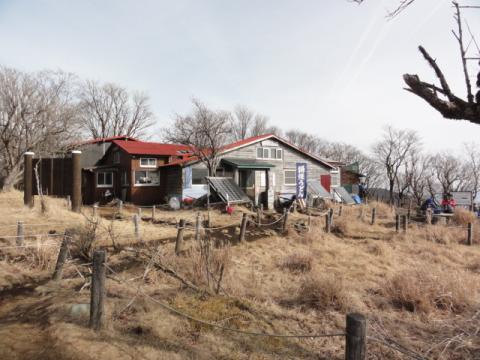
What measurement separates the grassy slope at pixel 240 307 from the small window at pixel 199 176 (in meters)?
11.7

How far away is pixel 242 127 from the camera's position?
52.7 m

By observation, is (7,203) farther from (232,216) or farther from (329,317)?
(329,317)

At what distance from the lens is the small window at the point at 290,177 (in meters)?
24.1

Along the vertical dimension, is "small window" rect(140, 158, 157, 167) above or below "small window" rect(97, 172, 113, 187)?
above

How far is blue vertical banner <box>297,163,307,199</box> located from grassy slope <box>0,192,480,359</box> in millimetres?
13623

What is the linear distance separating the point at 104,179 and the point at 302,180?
14969mm

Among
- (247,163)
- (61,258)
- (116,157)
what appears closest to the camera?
(61,258)

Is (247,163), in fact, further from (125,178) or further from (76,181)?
(76,181)

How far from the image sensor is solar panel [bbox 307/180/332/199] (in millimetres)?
23922

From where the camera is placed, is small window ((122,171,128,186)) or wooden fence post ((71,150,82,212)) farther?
small window ((122,171,128,186))

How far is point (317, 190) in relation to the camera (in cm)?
2423

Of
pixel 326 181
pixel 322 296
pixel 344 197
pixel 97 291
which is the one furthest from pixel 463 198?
pixel 97 291

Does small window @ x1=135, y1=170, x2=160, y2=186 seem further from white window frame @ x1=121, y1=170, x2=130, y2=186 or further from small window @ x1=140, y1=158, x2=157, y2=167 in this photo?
white window frame @ x1=121, y1=170, x2=130, y2=186

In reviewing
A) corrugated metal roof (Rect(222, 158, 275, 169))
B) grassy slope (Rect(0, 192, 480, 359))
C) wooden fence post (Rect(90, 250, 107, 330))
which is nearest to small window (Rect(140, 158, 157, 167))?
corrugated metal roof (Rect(222, 158, 275, 169))
